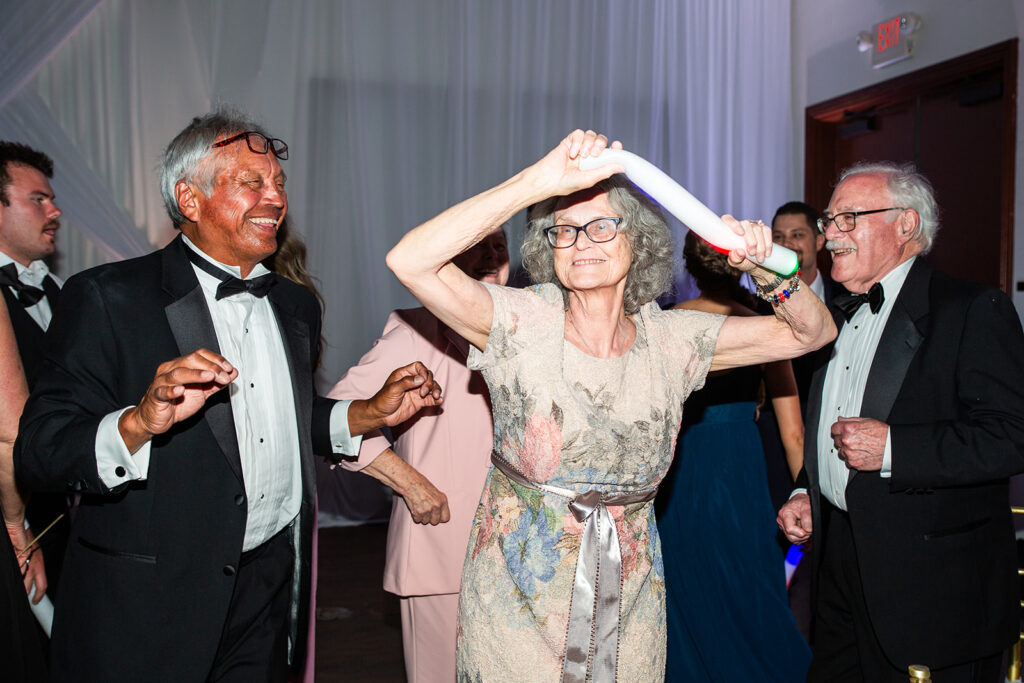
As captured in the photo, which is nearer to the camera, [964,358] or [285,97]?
[964,358]

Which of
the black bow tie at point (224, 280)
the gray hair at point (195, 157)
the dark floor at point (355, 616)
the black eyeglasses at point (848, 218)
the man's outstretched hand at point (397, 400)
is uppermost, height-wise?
the gray hair at point (195, 157)

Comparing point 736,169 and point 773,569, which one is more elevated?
point 736,169

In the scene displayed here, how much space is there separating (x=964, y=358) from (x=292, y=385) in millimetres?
1755

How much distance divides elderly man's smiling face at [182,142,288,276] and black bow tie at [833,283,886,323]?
1636mm

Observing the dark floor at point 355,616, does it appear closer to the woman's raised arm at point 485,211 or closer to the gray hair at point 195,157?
the gray hair at point 195,157

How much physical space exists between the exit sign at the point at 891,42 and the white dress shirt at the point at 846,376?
3.80 metres

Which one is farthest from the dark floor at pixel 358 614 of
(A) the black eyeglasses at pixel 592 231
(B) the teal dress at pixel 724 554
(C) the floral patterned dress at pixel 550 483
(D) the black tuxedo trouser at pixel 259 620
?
(A) the black eyeglasses at pixel 592 231

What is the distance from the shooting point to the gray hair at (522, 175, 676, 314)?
5.96 feet

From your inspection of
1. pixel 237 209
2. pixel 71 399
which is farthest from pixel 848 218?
pixel 71 399

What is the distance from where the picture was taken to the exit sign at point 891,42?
17.7 feet

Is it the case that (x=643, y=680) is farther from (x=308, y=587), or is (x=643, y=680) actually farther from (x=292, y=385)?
(x=292, y=385)

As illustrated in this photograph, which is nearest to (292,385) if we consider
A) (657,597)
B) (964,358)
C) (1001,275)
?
(657,597)

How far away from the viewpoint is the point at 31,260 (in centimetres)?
337

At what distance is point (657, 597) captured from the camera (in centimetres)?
182
